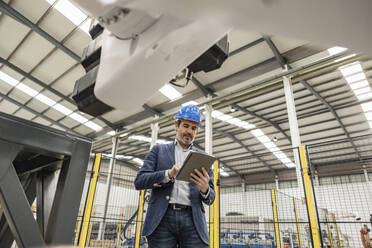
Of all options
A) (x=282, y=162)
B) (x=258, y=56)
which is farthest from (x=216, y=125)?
(x=282, y=162)

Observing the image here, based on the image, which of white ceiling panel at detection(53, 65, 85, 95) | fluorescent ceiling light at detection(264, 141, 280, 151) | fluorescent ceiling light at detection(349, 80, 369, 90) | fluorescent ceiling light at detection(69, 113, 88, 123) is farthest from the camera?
fluorescent ceiling light at detection(264, 141, 280, 151)

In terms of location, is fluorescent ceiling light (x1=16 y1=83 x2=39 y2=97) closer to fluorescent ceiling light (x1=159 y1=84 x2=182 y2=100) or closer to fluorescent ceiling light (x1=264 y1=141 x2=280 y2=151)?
fluorescent ceiling light (x1=159 y1=84 x2=182 y2=100)

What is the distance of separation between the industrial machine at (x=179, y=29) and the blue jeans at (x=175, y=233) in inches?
41.9

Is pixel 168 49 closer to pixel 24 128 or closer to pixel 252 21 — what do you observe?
pixel 252 21

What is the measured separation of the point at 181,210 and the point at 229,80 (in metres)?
6.42

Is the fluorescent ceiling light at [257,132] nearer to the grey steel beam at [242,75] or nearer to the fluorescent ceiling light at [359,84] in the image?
the grey steel beam at [242,75]

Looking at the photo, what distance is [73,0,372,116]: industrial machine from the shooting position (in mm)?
329

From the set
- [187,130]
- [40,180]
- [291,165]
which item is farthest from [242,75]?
[291,165]

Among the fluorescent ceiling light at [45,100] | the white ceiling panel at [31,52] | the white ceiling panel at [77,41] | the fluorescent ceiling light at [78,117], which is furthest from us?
the fluorescent ceiling light at [78,117]

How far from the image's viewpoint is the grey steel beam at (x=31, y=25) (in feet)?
21.6

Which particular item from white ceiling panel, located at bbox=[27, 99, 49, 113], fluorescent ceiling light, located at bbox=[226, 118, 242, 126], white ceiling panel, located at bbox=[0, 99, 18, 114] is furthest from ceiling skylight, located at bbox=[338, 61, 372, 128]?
white ceiling panel, located at bbox=[0, 99, 18, 114]

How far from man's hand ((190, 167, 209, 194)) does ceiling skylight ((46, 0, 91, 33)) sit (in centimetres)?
643

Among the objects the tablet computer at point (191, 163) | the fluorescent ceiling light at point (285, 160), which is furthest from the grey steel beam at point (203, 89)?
the fluorescent ceiling light at point (285, 160)

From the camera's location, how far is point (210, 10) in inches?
14.0
